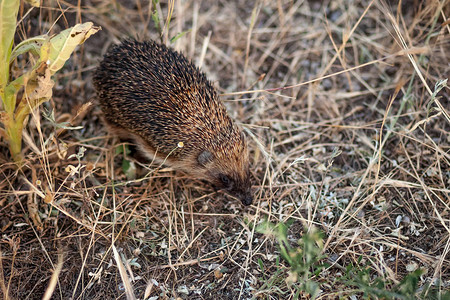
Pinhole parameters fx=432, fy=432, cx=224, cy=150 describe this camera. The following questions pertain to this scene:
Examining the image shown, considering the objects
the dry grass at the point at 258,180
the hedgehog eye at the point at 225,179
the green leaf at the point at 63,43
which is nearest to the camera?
the green leaf at the point at 63,43

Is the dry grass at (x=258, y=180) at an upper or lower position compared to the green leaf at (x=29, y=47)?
lower

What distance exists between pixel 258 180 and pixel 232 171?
1.43 ft

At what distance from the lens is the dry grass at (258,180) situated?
4.03m

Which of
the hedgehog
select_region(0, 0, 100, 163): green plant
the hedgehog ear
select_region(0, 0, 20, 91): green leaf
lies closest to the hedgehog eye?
the hedgehog

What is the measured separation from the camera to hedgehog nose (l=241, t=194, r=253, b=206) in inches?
176

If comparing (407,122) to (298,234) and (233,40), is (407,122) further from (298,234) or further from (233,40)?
(233,40)

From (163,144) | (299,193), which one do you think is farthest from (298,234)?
(163,144)

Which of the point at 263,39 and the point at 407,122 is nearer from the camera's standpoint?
the point at 407,122

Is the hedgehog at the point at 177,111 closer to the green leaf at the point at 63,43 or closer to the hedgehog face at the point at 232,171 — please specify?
the hedgehog face at the point at 232,171

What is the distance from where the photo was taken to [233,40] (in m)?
6.09

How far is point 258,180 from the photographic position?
4.83 meters

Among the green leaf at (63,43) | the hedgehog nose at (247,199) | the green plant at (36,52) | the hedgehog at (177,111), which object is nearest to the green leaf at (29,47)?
the green plant at (36,52)

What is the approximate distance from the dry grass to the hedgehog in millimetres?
279

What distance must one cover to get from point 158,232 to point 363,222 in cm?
206
